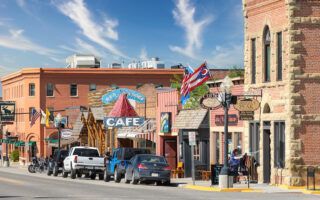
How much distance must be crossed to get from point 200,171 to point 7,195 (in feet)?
58.1

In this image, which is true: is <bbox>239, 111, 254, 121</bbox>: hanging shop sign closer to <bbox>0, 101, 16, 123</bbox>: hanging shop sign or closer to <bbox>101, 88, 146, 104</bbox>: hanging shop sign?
<bbox>101, 88, 146, 104</bbox>: hanging shop sign

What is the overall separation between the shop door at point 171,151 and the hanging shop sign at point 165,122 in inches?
43.5

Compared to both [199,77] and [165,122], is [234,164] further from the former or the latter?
[165,122]

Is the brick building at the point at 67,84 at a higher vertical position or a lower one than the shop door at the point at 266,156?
higher

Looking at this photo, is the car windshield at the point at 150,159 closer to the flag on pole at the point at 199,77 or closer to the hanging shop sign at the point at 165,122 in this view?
the flag on pole at the point at 199,77

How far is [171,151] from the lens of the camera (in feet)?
179

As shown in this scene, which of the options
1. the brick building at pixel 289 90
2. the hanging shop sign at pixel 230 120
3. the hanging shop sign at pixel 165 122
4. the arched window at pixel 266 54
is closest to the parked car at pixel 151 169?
the brick building at pixel 289 90

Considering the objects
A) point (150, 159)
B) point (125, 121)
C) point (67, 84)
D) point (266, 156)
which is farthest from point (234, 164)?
point (67, 84)

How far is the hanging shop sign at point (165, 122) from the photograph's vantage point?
5291cm

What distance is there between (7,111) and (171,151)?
5352cm

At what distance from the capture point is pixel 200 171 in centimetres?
4600

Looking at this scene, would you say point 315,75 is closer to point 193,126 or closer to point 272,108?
point 272,108

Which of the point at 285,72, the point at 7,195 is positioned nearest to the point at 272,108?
the point at 285,72

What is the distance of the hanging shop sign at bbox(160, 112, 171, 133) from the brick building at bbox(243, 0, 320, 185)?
42.3ft
